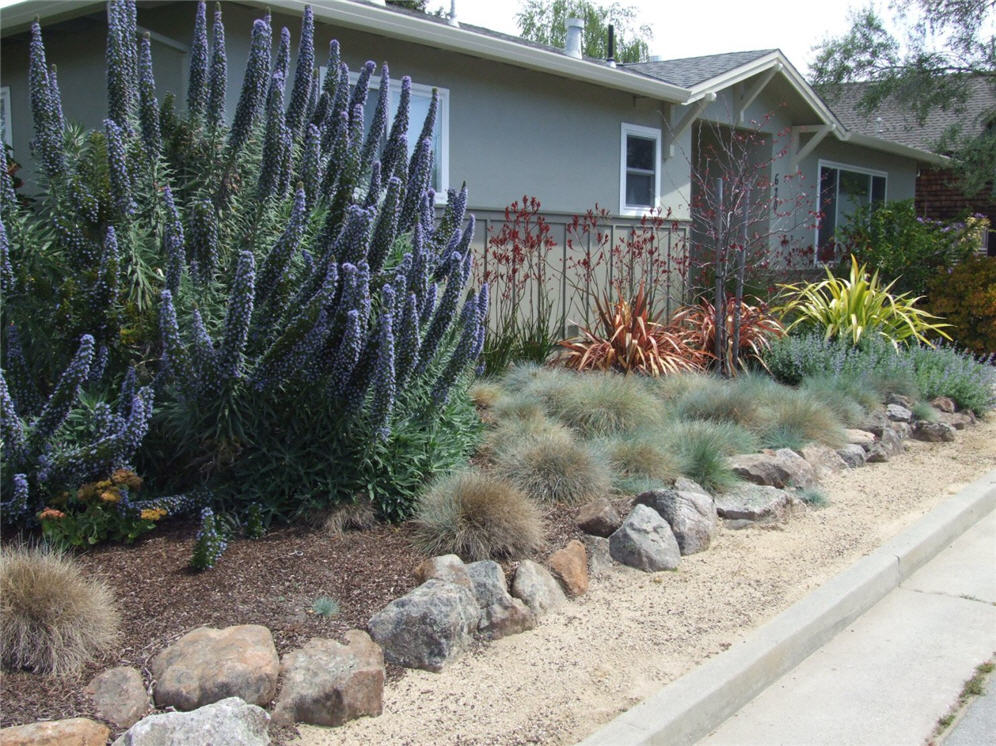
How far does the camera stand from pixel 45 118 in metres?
Result: 5.03

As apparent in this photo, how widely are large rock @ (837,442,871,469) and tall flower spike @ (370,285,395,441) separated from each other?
4.38 meters

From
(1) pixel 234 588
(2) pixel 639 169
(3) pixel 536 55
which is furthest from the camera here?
(2) pixel 639 169

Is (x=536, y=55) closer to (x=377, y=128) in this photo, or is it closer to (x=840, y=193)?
(x=377, y=128)

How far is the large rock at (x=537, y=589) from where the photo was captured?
4469 millimetres

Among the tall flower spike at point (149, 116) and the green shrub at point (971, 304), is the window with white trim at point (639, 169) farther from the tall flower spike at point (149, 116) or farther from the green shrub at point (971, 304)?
the tall flower spike at point (149, 116)

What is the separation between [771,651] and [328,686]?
202cm

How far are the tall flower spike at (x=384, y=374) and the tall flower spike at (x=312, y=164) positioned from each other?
1031 mm

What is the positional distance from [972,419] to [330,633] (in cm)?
813

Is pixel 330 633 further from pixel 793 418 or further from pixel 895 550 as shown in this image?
pixel 793 418

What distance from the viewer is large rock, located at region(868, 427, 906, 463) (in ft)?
26.1

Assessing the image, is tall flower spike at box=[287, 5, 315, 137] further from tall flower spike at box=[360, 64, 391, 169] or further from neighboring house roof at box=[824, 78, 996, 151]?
neighboring house roof at box=[824, 78, 996, 151]

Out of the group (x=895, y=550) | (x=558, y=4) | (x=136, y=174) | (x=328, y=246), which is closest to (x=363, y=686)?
(x=328, y=246)

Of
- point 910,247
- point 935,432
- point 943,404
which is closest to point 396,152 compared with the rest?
point 935,432

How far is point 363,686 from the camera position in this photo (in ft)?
11.5
